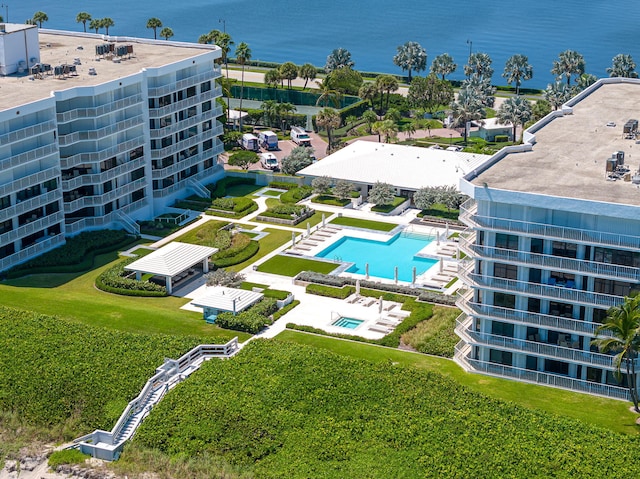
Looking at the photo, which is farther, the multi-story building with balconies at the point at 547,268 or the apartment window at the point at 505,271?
the apartment window at the point at 505,271

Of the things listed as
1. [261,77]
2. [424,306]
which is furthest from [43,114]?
[261,77]

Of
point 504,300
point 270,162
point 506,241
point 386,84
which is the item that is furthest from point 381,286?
point 386,84

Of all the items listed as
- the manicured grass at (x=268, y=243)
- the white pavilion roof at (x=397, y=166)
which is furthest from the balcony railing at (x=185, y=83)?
the manicured grass at (x=268, y=243)

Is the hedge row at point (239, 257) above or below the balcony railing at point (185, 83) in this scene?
below

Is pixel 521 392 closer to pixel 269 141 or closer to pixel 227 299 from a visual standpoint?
pixel 227 299

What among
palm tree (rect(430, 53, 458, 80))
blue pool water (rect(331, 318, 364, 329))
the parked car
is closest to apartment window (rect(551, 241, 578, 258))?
blue pool water (rect(331, 318, 364, 329))

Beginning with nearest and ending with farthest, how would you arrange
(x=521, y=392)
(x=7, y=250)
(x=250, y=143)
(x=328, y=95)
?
(x=521, y=392) < (x=7, y=250) < (x=250, y=143) < (x=328, y=95)

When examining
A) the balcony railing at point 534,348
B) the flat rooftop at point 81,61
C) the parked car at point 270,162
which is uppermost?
the flat rooftop at point 81,61

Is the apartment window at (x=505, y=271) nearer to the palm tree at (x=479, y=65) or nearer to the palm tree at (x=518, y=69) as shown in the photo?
the palm tree at (x=479, y=65)
